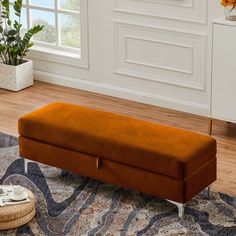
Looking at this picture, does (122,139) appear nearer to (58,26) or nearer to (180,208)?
(180,208)

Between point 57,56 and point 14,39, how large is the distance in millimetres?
465

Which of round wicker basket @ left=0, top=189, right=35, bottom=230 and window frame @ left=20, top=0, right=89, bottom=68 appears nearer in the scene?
round wicker basket @ left=0, top=189, right=35, bottom=230

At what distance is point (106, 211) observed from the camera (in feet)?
16.9

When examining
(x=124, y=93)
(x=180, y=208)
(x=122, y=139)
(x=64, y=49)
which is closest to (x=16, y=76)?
(x=64, y=49)

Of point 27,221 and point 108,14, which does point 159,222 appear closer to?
point 27,221

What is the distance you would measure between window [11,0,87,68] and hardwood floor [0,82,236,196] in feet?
1.17

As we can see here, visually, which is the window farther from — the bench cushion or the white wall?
the bench cushion

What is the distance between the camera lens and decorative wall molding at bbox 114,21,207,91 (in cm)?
654

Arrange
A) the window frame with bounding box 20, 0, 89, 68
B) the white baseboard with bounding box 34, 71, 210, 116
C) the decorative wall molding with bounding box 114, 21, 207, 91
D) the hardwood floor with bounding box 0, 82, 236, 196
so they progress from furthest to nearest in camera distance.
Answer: the window frame with bounding box 20, 0, 89, 68, the white baseboard with bounding box 34, 71, 210, 116, the decorative wall molding with bounding box 114, 21, 207, 91, the hardwood floor with bounding box 0, 82, 236, 196

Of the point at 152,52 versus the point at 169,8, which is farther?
the point at 152,52

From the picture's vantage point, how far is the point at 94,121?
17.7ft

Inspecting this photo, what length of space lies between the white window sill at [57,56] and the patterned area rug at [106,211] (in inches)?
73.1

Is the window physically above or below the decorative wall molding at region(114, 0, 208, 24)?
below

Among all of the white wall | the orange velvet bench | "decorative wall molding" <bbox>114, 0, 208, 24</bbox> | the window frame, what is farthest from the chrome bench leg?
the window frame
